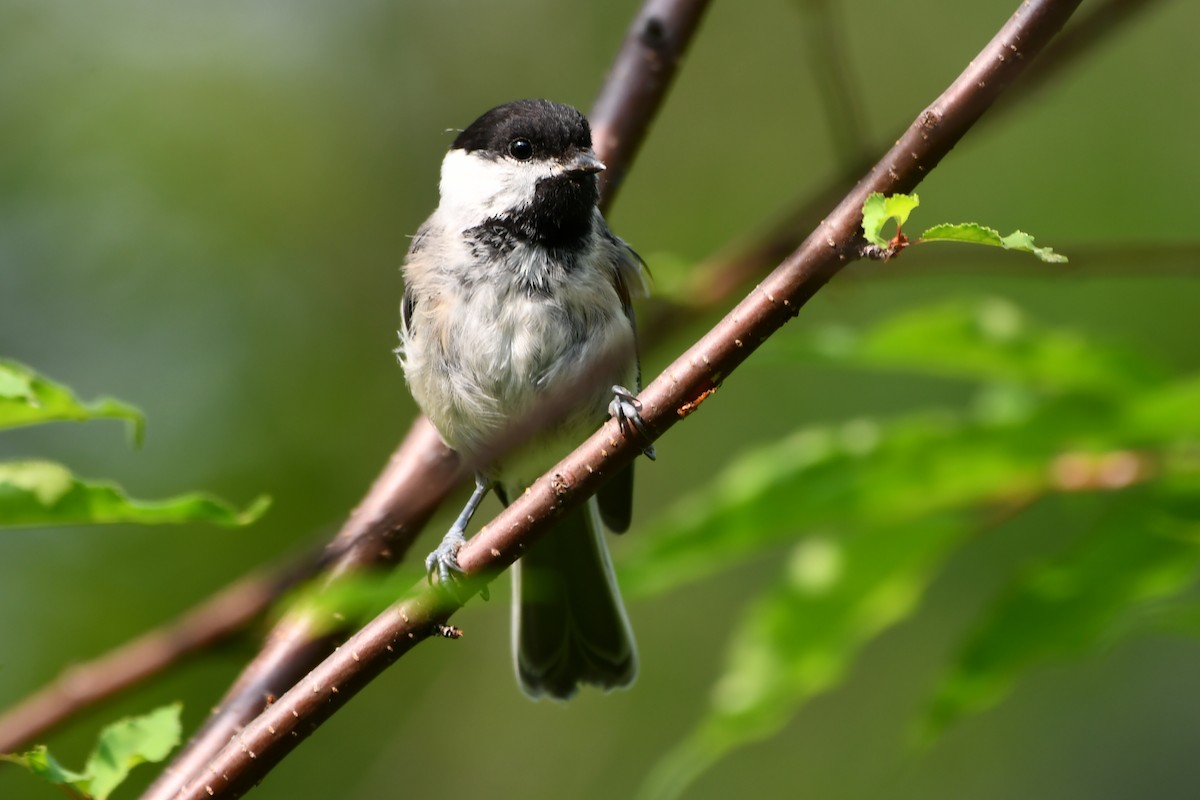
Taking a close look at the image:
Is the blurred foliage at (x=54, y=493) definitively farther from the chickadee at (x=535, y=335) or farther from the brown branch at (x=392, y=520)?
the chickadee at (x=535, y=335)

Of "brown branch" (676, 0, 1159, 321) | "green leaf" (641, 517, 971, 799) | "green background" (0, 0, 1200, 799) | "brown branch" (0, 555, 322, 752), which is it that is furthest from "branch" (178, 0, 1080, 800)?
"green background" (0, 0, 1200, 799)

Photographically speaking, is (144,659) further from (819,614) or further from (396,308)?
(396,308)

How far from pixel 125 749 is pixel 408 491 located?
0.97m

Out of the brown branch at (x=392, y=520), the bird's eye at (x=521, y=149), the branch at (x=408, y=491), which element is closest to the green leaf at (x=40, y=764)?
the branch at (x=408, y=491)

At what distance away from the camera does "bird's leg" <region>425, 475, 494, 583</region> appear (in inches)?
82.2

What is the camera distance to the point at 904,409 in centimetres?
565

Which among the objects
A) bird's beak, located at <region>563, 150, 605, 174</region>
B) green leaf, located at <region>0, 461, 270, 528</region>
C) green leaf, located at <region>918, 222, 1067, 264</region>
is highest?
bird's beak, located at <region>563, 150, 605, 174</region>

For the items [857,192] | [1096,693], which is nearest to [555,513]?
[857,192]

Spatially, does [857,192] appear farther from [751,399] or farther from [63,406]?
[751,399]

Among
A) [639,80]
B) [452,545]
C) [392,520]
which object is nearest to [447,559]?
[392,520]

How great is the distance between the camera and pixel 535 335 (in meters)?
2.73

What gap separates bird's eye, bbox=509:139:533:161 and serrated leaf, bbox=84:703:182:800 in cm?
177

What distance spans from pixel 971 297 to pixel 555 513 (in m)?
3.99

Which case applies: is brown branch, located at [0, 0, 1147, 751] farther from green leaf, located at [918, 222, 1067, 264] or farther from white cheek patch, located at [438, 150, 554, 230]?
green leaf, located at [918, 222, 1067, 264]
